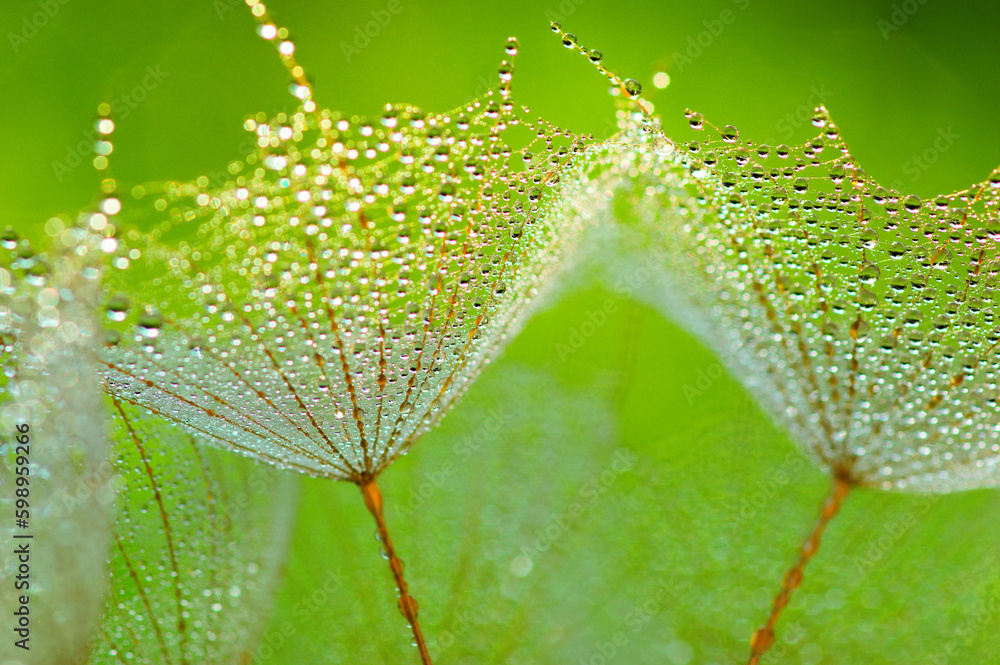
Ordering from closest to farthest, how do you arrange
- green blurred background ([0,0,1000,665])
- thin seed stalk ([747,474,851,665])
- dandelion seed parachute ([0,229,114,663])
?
1. dandelion seed parachute ([0,229,114,663])
2. thin seed stalk ([747,474,851,665])
3. green blurred background ([0,0,1000,665])

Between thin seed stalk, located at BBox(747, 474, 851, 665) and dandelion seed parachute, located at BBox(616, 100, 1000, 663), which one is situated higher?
dandelion seed parachute, located at BBox(616, 100, 1000, 663)

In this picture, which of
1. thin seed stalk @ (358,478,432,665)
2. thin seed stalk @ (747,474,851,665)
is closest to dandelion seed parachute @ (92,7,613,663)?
thin seed stalk @ (358,478,432,665)

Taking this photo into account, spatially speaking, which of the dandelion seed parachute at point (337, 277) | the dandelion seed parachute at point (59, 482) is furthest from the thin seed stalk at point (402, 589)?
the dandelion seed parachute at point (59, 482)

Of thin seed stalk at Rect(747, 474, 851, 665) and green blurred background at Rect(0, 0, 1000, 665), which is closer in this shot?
thin seed stalk at Rect(747, 474, 851, 665)

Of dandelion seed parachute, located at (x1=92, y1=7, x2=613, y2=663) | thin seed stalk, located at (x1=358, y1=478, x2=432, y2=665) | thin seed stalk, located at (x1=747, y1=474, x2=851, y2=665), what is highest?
dandelion seed parachute, located at (x1=92, y1=7, x2=613, y2=663)

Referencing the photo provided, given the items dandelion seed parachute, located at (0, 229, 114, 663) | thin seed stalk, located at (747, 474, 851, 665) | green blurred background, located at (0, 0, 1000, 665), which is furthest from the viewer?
Result: green blurred background, located at (0, 0, 1000, 665)

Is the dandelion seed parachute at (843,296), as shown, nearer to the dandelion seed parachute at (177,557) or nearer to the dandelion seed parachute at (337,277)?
the dandelion seed parachute at (337,277)

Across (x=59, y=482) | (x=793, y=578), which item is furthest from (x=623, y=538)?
(x=59, y=482)

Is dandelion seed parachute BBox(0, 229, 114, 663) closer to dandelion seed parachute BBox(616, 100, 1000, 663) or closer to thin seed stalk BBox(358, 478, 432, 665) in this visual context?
thin seed stalk BBox(358, 478, 432, 665)

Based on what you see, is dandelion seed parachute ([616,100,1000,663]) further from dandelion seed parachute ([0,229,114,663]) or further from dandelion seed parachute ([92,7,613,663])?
dandelion seed parachute ([0,229,114,663])
